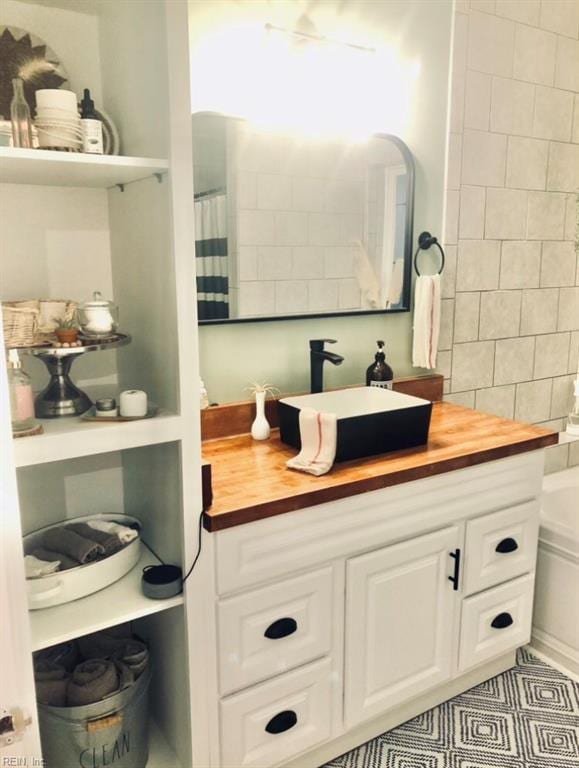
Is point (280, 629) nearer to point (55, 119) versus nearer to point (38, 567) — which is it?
point (38, 567)

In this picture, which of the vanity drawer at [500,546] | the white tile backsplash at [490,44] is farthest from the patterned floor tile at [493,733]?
the white tile backsplash at [490,44]

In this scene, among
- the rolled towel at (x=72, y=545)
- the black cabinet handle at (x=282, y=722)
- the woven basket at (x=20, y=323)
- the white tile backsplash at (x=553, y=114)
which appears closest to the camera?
the woven basket at (x=20, y=323)

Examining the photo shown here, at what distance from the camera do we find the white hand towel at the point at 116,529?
65.4 inches

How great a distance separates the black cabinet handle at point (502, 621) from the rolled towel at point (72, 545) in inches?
52.1

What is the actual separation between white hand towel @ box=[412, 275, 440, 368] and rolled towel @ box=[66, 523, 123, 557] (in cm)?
130

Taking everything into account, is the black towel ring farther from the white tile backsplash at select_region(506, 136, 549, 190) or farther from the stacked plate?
the stacked plate

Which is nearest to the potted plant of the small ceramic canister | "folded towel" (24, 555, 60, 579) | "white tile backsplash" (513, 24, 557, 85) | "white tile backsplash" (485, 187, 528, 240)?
the small ceramic canister

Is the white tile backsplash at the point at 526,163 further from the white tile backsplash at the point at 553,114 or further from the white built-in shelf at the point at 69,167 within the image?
the white built-in shelf at the point at 69,167

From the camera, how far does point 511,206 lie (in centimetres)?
263

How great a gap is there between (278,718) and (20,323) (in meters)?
1.20

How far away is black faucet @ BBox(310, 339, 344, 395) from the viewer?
6.93 feet

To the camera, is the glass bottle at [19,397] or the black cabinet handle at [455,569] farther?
the black cabinet handle at [455,569]

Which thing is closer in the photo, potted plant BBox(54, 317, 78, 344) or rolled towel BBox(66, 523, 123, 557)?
potted plant BBox(54, 317, 78, 344)

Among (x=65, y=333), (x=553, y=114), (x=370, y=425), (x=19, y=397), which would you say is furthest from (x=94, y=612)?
(x=553, y=114)
